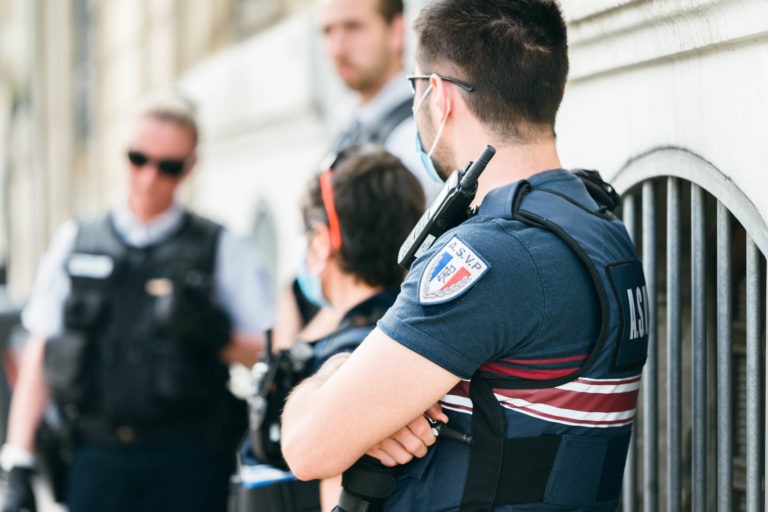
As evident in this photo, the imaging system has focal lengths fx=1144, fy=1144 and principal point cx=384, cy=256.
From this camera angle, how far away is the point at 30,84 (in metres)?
14.1

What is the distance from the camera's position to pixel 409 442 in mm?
1782

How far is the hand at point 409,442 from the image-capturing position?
5.82 ft

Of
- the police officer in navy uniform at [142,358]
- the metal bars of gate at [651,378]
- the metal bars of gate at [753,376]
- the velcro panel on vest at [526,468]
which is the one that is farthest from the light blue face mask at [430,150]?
the police officer in navy uniform at [142,358]

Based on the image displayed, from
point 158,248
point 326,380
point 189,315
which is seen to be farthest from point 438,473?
point 158,248

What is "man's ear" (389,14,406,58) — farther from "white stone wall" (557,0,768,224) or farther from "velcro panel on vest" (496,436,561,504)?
"velcro panel on vest" (496,436,561,504)

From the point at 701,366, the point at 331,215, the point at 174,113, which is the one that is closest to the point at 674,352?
the point at 701,366

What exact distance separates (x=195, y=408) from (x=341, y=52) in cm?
123

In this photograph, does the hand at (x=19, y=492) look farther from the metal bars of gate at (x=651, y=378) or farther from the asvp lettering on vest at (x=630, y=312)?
the asvp lettering on vest at (x=630, y=312)

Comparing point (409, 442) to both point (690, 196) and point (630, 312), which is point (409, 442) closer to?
point (630, 312)

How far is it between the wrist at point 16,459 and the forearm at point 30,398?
4 cm

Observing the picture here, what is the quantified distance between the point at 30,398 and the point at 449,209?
2.36 m

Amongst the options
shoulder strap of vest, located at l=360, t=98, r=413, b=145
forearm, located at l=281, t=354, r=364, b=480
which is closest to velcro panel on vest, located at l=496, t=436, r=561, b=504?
forearm, located at l=281, t=354, r=364, b=480

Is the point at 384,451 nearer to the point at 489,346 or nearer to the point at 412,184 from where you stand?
the point at 489,346

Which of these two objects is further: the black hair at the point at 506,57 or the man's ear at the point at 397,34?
the man's ear at the point at 397,34
